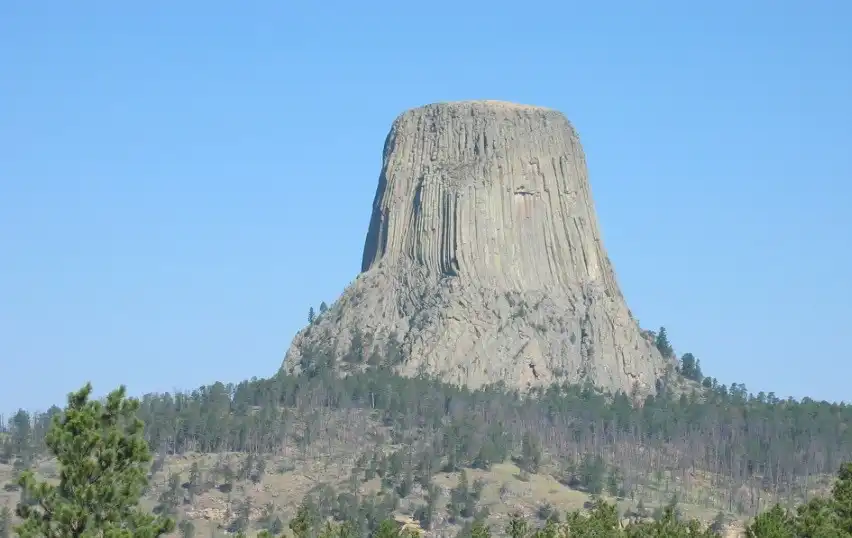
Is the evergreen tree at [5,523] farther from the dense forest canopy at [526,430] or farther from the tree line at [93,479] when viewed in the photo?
the tree line at [93,479]

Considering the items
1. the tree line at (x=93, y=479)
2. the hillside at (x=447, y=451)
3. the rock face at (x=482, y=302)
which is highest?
the rock face at (x=482, y=302)

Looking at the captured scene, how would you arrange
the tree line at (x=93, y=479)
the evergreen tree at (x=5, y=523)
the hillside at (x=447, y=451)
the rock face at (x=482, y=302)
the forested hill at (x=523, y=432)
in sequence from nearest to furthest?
the tree line at (x=93, y=479), the evergreen tree at (x=5, y=523), the hillside at (x=447, y=451), the forested hill at (x=523, y=432), the rock face at (x=482, y=302)

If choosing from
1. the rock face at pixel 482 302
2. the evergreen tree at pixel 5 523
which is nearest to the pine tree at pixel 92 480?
the evergreen tree at pixel 5 523

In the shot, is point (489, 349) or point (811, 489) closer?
point (811, 489)

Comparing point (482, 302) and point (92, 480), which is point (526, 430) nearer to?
point (482, 302)

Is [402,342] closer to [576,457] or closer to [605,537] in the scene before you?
[576,457]

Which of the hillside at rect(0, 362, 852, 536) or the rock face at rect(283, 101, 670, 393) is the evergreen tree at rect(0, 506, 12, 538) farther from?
the rock face at rect(283, 101, 670, 393)

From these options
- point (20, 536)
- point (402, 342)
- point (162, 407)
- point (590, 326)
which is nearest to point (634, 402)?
point (590, 326)

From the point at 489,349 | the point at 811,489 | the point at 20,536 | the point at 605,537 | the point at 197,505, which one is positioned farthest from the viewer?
the point at 489,349
